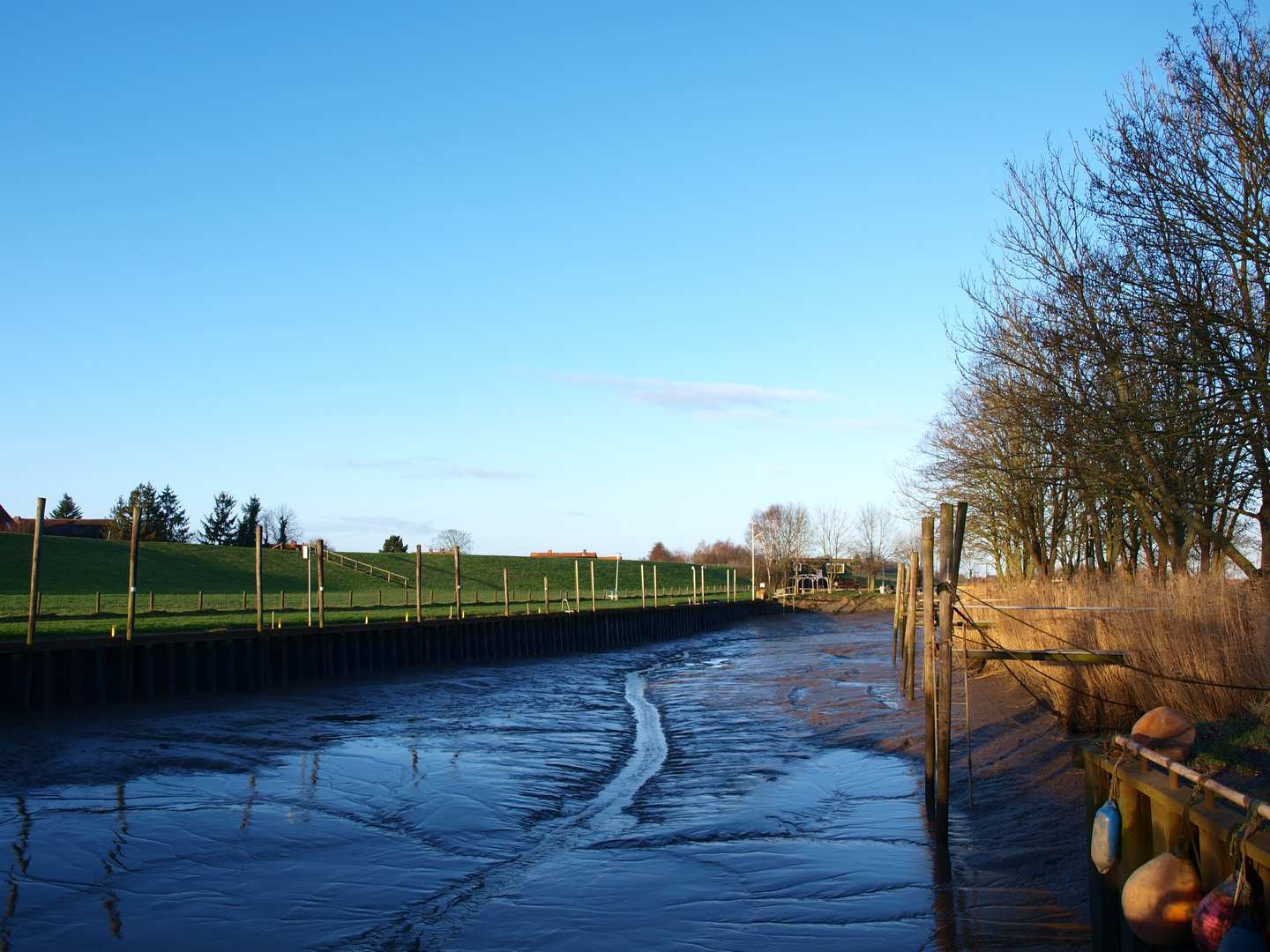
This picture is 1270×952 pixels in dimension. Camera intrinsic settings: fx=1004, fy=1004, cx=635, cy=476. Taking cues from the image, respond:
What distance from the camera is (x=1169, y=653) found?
11.8m

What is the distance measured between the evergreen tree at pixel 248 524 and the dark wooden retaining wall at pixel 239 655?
71918mm

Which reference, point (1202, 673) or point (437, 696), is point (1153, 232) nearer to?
point (1202, 673)

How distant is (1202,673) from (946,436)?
21.8 m

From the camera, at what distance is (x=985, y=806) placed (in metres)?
11.4

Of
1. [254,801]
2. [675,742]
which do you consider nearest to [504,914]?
[254,801]

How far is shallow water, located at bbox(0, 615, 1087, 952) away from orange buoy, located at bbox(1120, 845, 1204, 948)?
2604 mm

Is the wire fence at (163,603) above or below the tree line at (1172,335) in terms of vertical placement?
below

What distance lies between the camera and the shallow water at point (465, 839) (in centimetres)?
760

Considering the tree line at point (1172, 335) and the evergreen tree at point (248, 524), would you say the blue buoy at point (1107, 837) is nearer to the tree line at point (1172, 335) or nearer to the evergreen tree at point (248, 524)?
the tree line at point (1172, 335)

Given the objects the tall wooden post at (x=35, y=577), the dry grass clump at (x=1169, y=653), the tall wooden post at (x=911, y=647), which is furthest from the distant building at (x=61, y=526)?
the dry grass clump at (x=1169, y=653)

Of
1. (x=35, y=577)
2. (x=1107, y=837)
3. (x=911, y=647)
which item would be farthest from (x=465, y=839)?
(x=911, y=647)

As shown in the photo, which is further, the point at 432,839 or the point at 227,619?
the point at 227,619

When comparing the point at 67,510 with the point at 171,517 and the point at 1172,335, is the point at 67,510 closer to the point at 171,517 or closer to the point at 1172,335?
the point at 171,517

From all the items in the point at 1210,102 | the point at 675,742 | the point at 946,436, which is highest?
the point at 1210,102
